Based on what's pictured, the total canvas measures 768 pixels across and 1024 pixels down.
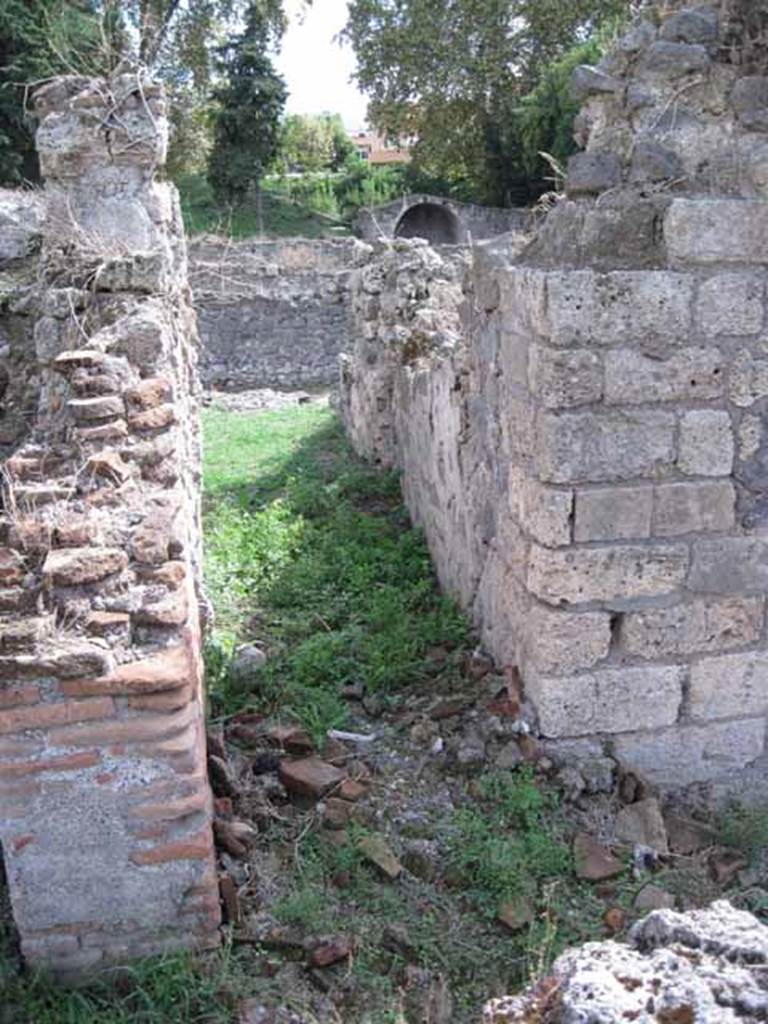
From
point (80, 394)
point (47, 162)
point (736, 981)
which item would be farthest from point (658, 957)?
point (47, 162)

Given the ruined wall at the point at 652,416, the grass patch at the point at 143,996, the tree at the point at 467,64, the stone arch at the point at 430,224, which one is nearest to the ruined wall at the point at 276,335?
the ruined wall at the point at 652,416

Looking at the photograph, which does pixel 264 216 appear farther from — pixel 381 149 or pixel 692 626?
pixel 692 626

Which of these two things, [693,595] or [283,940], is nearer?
[283,940]

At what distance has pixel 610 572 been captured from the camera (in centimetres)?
379

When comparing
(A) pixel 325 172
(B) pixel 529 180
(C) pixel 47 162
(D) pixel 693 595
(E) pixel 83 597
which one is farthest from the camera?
(A) pixel 325 172

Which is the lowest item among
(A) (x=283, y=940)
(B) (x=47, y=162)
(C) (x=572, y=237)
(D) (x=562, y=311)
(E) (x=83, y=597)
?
(A) (x=283, y=940)

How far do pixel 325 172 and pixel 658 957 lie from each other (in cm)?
3813

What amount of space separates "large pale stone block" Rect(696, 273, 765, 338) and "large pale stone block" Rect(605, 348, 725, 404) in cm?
9

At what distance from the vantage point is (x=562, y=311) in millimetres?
3578

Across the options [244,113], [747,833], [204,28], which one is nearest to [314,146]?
[244,113]

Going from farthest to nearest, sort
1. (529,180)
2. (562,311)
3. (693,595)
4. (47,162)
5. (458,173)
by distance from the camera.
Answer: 1. (458,173)
2. (529,180)
3. (47,162)
4. (693,595)
5. (562,311)

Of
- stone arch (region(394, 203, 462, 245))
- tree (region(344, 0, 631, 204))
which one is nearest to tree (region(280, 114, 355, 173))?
tree (region(344, 0, 631, 204))

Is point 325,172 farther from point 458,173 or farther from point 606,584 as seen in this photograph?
point 606,584

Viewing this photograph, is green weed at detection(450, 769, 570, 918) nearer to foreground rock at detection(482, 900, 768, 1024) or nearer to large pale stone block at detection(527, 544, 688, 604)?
large pale stone block at detection(527, 544, 688, 604)
